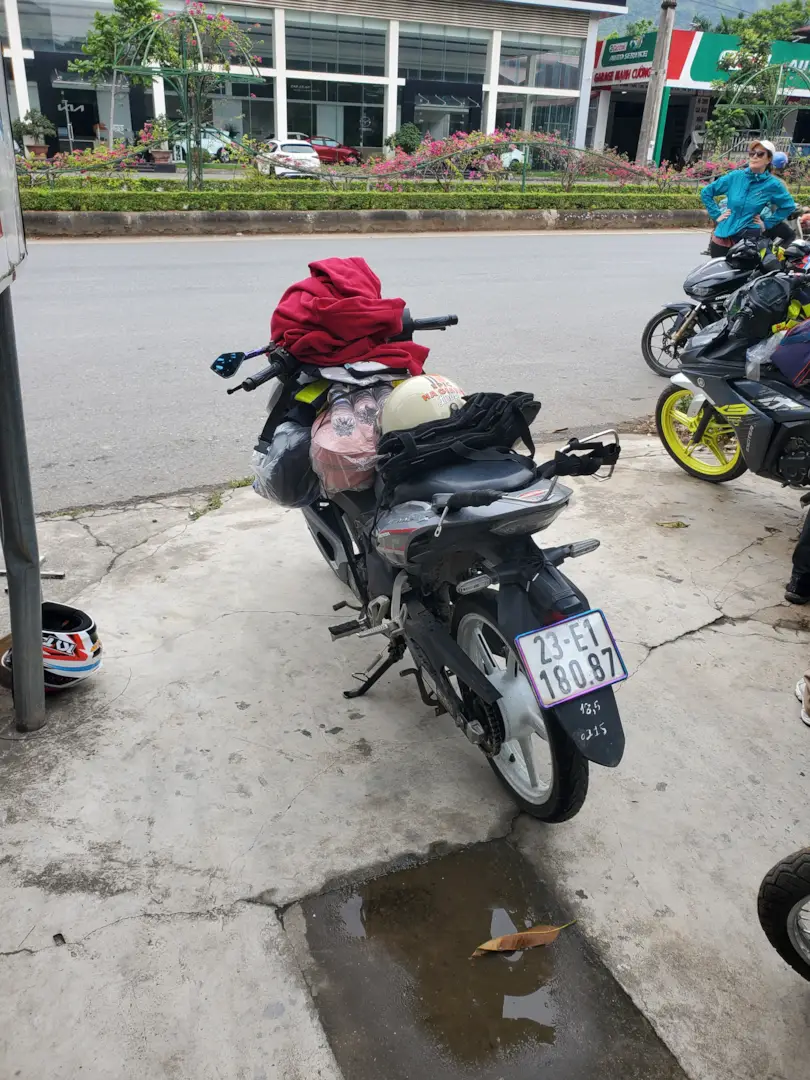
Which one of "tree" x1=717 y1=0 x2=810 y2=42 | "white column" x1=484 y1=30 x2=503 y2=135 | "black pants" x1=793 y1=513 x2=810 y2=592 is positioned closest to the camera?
"black pants" x1=793 y1=513 x2=810 y2=592

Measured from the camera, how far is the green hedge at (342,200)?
574 inches

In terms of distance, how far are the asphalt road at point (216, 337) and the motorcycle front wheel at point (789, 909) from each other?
352 centimetres

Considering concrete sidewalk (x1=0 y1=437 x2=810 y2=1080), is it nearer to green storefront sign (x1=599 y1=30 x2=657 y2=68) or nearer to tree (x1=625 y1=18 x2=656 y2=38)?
green storefront sign (x1=599 y1=30 x2=657 y2=68)

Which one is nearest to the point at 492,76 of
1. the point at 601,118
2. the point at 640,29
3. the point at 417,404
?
the point at 601,118

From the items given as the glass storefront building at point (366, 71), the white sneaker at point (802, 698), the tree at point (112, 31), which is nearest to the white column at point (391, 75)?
the glass storefront building at point (366, 71)

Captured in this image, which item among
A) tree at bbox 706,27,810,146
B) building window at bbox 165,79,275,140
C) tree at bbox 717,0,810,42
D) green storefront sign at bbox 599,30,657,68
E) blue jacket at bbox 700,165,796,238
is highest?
tree at bbox 717,0,810,42

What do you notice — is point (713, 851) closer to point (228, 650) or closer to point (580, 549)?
point (580, 549)

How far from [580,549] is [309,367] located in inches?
43.7

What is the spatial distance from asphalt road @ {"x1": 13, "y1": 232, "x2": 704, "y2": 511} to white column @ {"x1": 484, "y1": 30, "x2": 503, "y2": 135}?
2975cm

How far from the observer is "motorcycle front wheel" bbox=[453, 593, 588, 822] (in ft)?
7.11

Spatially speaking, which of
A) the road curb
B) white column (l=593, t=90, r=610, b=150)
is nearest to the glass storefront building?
white column (l=593, t=90, r=610, b=150)

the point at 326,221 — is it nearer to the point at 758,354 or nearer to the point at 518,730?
the point at 758,354

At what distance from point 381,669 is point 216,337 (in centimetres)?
521

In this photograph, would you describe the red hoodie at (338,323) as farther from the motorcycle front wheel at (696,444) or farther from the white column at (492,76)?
the white column at (492,76)
